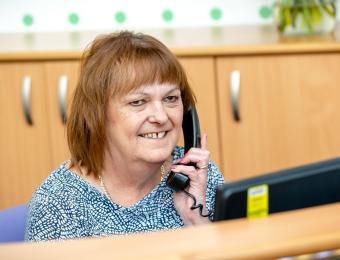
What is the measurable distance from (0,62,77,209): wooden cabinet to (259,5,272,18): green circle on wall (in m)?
0.93

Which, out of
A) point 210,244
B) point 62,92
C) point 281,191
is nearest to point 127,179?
point 281,191

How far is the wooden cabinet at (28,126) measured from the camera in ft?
9.20

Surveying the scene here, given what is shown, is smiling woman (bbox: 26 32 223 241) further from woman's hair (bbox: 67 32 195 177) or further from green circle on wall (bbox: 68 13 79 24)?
green circle on wall (bbox: 68 13 79 24)

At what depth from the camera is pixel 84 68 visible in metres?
1.73

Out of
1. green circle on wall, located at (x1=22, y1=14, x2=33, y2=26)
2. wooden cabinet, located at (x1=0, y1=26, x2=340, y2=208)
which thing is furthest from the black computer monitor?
green circle on wall, located at (x1=22, y1=14, x2=33, y2=26)

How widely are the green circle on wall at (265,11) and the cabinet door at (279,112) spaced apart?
21.3 inches

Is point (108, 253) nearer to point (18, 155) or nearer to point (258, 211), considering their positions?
point (258, 211)

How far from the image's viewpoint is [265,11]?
3268mm

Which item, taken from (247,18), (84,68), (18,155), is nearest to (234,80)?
(247,18)

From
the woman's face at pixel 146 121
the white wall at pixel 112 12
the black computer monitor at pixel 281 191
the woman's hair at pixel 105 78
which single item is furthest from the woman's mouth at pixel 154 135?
the white wall at pixel 112 12

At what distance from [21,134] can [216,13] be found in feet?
3.32

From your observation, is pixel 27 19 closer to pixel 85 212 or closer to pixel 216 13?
pixel 216 13

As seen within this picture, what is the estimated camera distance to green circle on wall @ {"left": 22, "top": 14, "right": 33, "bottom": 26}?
10.7 ft

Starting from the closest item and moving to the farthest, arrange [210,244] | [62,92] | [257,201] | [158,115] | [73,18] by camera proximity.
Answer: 1. [210,244]
2. [257,201]
3. [158,115]
4. [62,92]
5. [73,18]
